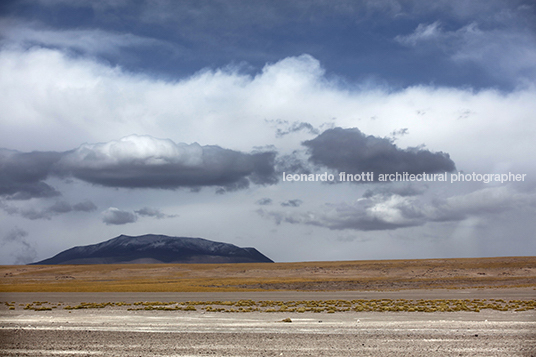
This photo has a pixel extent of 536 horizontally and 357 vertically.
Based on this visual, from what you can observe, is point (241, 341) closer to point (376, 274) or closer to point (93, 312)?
point (93, 312)

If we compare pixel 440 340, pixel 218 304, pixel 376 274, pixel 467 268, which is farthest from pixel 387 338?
pixel 467 268

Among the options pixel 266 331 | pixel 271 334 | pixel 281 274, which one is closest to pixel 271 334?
pixel 271 334

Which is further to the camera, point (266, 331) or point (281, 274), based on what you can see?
point (281, 274)

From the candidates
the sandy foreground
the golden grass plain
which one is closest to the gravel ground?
the sandy foreground

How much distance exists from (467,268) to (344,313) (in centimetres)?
8531

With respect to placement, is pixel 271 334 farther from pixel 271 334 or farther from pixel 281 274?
pixel 281 274

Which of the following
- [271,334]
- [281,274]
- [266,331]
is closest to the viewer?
[271,334]

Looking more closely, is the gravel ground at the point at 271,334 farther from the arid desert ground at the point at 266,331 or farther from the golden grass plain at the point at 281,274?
the golden grass plain at the point at 281,274

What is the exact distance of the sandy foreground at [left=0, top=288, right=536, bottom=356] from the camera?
65.9 ft

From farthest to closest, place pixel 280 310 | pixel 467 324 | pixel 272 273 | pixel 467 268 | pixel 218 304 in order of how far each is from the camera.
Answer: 1. pixel 272 273
2. pixel 467 268
3. pixel 218 304
4. pixel 280 310
5. pixel 467 324

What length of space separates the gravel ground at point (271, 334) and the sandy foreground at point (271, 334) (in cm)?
5

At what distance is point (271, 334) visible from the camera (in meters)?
24.5

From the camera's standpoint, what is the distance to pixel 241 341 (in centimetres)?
2250

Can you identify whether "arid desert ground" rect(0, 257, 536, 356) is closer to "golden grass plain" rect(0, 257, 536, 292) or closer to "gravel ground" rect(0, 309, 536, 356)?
"gravel ground" rect(0, 309, 536, 356)
